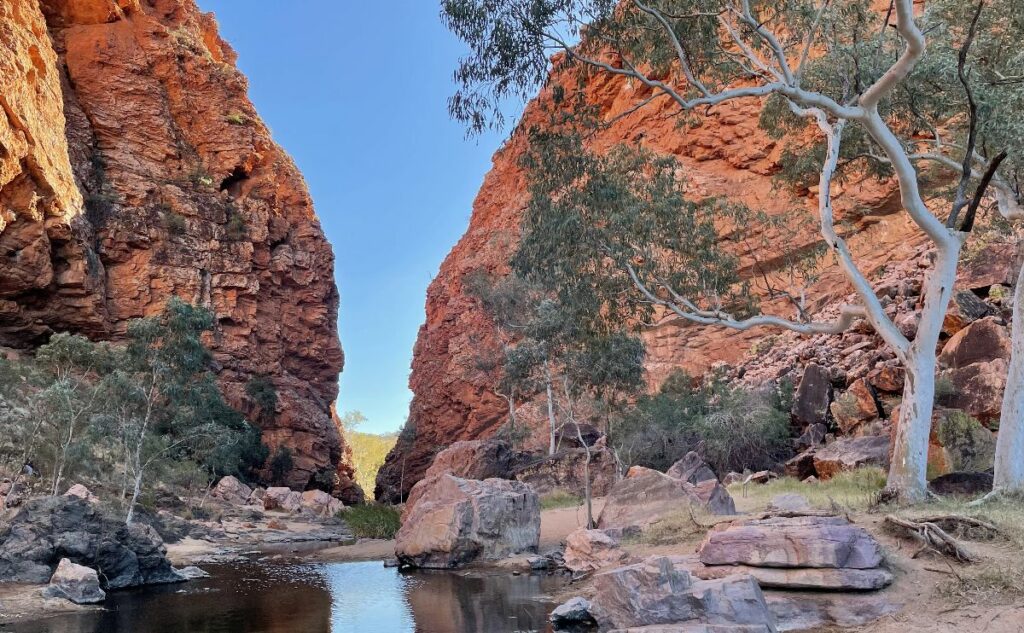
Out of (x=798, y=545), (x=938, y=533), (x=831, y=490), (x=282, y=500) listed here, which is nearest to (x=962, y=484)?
(x=831, y=490)

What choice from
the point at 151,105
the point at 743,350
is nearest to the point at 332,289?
the point at 151,105

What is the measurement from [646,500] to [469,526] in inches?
144

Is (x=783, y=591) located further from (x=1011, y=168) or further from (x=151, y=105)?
(x=151, y=105)

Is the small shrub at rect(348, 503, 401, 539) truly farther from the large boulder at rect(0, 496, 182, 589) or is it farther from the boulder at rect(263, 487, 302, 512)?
the large boulder at rect(0, 496, 182, 589)

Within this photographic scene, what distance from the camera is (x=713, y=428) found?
898 inches

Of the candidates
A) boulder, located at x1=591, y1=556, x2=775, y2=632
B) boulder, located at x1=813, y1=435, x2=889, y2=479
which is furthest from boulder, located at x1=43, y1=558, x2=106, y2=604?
boulder, located at x1=813, y1=435, x2=889, y2=479

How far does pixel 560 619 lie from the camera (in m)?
8.26

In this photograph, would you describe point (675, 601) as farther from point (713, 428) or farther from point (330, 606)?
point (713, 428)

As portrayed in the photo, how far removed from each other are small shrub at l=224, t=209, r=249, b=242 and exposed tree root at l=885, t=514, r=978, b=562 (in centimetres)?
4632

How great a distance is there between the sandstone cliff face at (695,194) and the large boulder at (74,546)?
2029 cm

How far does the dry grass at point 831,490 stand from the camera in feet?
A: 38.2

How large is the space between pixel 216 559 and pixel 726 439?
49.0 feet

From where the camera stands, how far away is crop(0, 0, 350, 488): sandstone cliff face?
3638 cm

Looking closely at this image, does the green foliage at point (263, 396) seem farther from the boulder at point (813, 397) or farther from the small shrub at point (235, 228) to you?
the boulder at point (813, 397)
